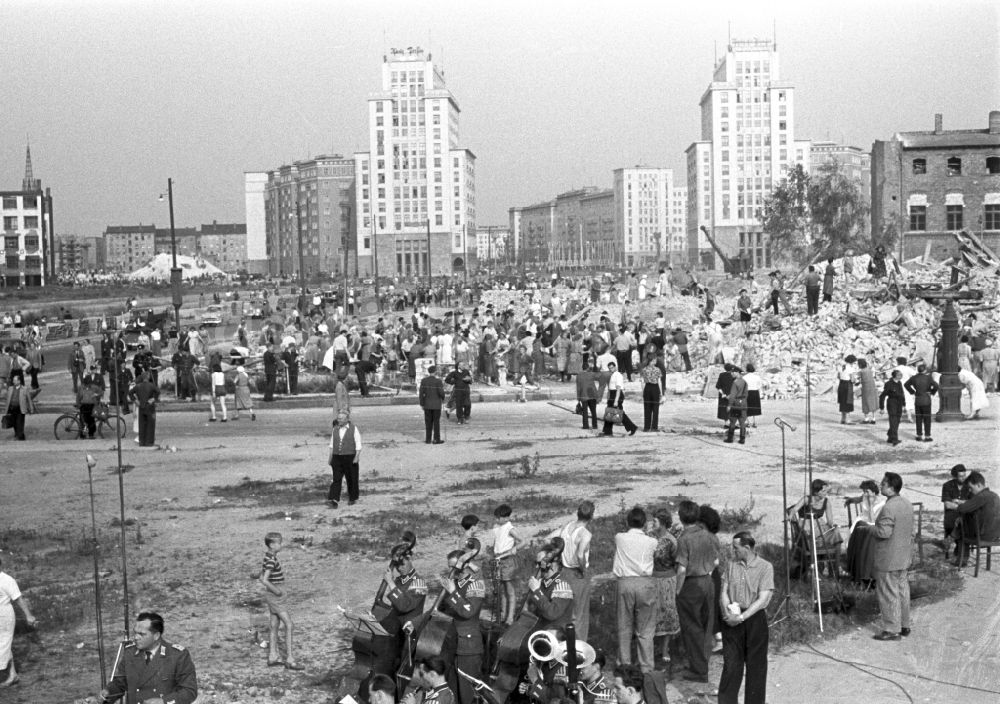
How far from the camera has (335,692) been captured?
956cm

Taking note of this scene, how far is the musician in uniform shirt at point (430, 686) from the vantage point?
752 centimetres

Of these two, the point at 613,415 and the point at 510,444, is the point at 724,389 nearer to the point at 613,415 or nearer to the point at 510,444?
the point at 613,415

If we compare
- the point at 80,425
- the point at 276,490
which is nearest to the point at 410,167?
the point at 80,425

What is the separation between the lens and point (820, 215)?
68375 mm

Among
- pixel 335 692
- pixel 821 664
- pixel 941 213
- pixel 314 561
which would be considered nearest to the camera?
pixel 335 692

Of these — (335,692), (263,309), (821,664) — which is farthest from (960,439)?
(263,309)

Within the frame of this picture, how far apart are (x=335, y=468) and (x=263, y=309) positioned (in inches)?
1774

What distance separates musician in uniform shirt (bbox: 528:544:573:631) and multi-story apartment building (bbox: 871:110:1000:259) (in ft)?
197

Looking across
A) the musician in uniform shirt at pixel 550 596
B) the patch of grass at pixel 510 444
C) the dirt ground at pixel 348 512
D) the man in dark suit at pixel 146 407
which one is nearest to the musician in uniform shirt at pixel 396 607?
the dirt ground at pixel 348 512

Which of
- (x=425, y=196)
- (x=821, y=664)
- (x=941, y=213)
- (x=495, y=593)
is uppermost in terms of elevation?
(x=425, y=196)

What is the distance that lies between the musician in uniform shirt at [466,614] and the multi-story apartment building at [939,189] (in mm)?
60369

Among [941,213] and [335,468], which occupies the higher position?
[941,213]

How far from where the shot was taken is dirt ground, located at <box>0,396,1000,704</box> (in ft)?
33.1

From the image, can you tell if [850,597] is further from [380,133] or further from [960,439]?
[380,133]
